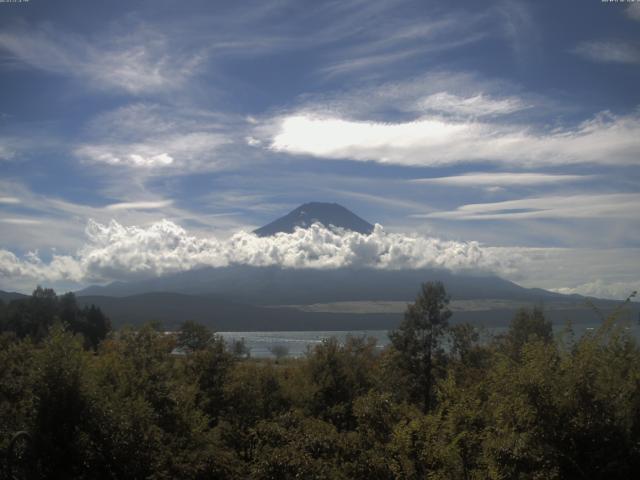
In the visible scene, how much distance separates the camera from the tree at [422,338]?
1356 inches

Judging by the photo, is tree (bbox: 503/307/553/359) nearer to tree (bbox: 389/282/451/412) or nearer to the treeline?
tree (bbox: 389/282/451/412)

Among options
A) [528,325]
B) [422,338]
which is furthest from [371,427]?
[528,325]

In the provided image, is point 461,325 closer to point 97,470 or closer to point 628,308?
point 628,308

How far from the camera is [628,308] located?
12008 millimetres

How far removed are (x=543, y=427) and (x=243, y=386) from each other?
19201 mm

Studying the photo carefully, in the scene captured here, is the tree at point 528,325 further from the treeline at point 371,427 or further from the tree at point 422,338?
the treeline at point 371,427

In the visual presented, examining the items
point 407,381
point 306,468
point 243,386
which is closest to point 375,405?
point 306,468

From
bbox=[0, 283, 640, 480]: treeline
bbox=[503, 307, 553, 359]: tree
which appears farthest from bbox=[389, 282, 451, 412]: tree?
bbox=[0, 283, 640, 480]: treeline

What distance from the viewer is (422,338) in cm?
3531

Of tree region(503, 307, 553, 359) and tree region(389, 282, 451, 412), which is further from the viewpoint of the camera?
tree region(503, 307, 553, 359)

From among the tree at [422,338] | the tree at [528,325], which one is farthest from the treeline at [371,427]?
the tree at [528,325]

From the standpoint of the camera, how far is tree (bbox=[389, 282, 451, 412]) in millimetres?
34438

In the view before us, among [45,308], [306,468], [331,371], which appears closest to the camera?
[306,468]

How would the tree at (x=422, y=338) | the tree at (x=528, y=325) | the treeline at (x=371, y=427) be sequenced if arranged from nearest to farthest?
the treeline at (x=371, y=427) < the tree at (x=422, y=338) < the tree at (x=528, y=325)
